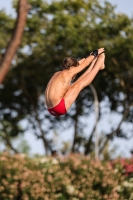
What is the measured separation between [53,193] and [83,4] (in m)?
21.5

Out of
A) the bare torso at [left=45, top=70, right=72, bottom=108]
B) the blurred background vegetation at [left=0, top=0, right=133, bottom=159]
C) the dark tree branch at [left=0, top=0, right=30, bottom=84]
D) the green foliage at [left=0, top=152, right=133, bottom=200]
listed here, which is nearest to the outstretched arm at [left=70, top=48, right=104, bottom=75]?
the bare torso at [left=45, top=70, right=72, bottom=108]

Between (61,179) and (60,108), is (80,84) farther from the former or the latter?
(61,179)

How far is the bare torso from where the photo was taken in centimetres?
895

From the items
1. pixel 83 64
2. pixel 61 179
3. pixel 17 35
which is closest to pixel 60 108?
pixel 83 64

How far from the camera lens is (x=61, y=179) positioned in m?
21.6

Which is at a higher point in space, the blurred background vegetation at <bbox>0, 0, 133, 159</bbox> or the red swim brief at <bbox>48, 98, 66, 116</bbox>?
the blurred background vegetation at <bbox>0, 0, 133, 159</bbox>

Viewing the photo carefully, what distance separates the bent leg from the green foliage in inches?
467

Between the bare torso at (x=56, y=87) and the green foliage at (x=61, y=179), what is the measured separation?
12183mm

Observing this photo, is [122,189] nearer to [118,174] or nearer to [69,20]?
[118,174]

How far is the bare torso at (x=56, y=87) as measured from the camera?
895 centimetres

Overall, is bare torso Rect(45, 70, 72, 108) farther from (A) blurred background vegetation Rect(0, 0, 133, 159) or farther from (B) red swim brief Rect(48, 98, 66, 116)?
(A) blurred background vegetation Rect(0, 0, 133, 159)

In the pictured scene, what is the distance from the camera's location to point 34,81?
4603 centimetres

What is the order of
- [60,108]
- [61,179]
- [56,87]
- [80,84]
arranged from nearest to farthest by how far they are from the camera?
[56,87]
[60,108]
[80,84]
[61,179]

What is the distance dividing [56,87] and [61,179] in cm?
1295
